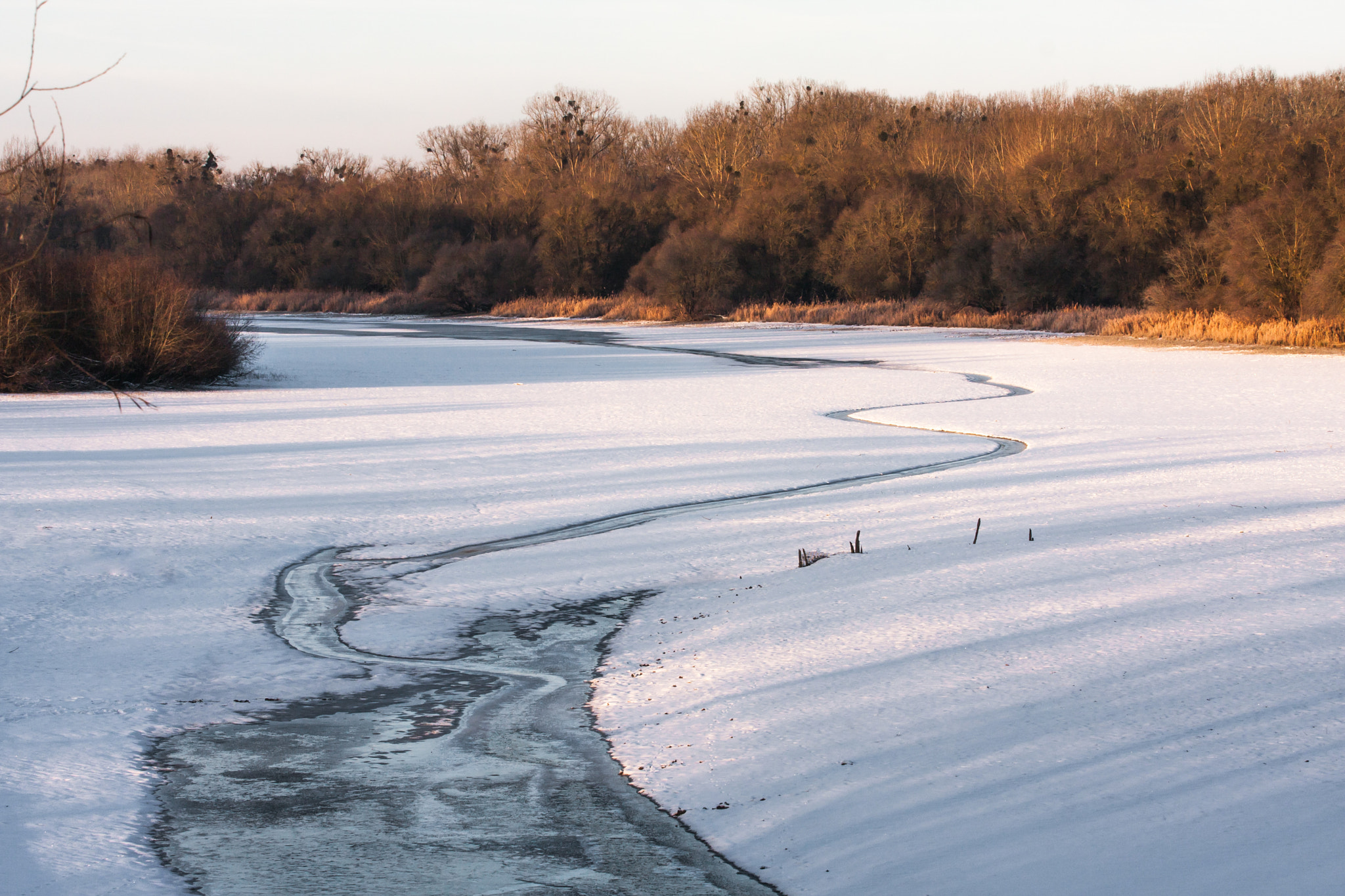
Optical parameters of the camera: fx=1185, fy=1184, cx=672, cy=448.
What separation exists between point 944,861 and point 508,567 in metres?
4.08

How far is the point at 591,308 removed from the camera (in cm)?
4509

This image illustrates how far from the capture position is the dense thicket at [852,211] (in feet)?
100

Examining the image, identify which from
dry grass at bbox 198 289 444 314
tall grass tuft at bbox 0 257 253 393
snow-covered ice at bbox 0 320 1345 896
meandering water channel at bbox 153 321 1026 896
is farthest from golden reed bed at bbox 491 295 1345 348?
meandering water channel at bbox 153 321 1026 896

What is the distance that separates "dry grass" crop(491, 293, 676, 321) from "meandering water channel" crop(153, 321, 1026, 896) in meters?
36.2

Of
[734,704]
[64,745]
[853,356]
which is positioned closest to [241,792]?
[64,745]

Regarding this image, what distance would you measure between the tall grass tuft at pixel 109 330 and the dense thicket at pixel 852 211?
1064mm

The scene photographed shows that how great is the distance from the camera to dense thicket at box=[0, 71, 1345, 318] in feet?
100

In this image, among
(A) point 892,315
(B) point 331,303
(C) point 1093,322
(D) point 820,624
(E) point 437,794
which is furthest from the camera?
(B) point 331,303

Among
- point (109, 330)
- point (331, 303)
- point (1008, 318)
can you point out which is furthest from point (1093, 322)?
point (331, 303)

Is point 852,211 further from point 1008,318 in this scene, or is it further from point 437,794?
point 437,794

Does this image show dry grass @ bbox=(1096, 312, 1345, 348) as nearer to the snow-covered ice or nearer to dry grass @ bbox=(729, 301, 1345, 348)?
dry grass @ bbox=(729, 301, 1345, 348)

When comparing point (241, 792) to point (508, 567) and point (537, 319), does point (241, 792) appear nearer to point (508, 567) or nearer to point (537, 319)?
point (508, 567)

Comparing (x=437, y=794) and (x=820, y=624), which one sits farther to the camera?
(x=820, y=624)

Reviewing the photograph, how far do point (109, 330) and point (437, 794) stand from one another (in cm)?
1734
